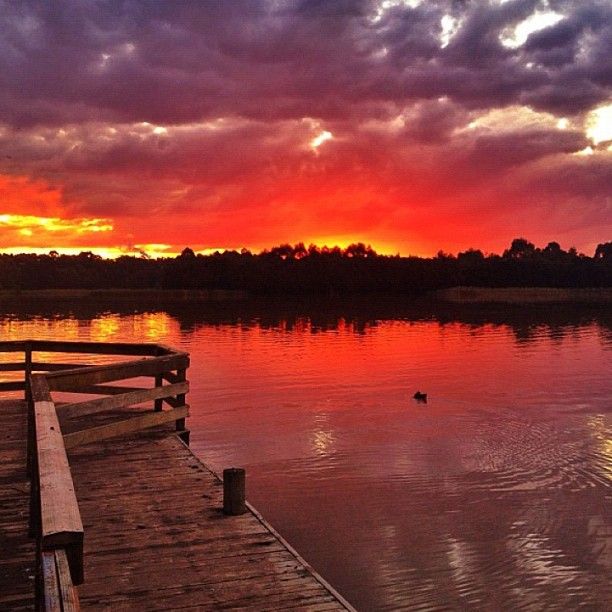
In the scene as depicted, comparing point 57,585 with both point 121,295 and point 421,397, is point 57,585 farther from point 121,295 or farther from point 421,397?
point 121,295

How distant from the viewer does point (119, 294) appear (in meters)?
172

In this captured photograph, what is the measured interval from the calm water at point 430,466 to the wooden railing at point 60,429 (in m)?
3.22

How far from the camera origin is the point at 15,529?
24.2 feet

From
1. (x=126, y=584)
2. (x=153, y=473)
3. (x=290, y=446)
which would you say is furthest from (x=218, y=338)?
(x=126, y=584)

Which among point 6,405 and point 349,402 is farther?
point 349,402

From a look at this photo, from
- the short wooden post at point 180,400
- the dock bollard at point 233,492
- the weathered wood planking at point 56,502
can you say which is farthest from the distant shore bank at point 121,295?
the weathered wood planking at point 56,502

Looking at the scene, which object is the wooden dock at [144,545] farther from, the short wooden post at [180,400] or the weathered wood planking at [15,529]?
the short wooden post at [180,400]

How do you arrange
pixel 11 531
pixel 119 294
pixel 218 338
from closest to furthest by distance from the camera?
pixel 11 531, pixel 218 338, pixel 119 294

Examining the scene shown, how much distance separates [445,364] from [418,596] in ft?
97.0

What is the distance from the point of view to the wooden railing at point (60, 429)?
3.12 metres

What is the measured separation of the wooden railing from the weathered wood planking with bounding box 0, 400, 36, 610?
27cm

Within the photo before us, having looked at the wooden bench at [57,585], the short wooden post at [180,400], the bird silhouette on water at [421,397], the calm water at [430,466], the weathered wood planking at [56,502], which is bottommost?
the calm water at [430,466]

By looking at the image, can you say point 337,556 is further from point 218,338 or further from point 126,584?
point 218,338

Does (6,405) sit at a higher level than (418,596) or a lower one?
higher
